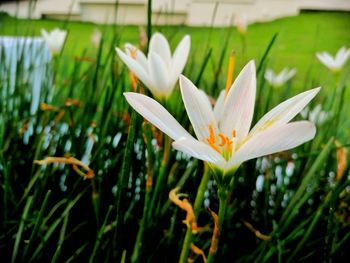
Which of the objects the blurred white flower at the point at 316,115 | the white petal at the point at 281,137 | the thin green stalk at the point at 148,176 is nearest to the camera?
the white petal at the point at 281,137

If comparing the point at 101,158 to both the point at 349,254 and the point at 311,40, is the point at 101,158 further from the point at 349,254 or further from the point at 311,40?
the point at 311,40

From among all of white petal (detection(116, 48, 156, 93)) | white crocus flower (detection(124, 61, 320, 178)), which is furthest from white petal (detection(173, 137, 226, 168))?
white petal (detection(116, 48, 156, 93))

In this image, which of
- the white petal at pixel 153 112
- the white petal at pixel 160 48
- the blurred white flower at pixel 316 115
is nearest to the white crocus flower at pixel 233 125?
the white petal at pixel 153 112

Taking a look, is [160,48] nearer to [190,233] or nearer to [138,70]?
[138,70]

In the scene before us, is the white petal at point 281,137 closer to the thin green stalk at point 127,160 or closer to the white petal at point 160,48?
the thin green stalk at point 127,160

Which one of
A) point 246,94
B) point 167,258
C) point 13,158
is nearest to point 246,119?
point 246,94

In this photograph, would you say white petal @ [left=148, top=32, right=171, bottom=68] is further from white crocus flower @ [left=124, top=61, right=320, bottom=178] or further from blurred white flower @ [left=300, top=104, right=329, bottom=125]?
blurred white flower @ [left=300, top=104, right=329, bottom=125]
